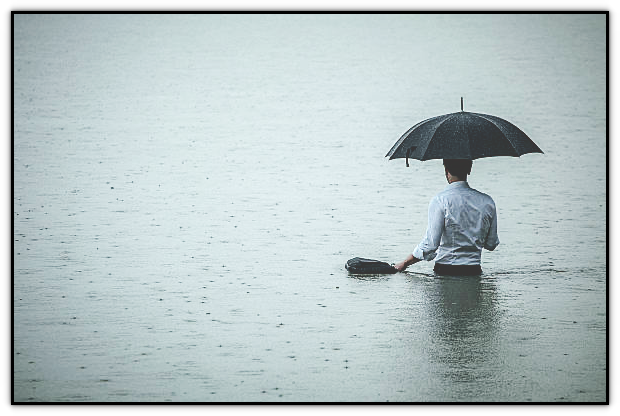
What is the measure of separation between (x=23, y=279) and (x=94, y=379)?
2866 mm

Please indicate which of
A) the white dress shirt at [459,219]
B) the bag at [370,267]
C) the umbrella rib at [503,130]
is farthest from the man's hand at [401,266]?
the umbrella rib at [503,130]

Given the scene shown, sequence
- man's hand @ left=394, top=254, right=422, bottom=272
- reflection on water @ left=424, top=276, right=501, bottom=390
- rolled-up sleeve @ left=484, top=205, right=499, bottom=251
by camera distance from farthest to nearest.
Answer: man's hand @ left=394, top=254, right=422, bottom=272
rolled-up sleeve @ left=484, top=205, right=499, bottom=251
reflection on water @ left=424, top=276, right=501, bottom=390

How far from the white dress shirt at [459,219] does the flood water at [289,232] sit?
13.9 inches

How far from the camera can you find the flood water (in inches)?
242

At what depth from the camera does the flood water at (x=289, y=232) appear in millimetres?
6141

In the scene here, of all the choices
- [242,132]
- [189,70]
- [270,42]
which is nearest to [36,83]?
[189,70]

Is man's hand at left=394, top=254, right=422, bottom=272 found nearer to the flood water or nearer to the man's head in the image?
the flood water

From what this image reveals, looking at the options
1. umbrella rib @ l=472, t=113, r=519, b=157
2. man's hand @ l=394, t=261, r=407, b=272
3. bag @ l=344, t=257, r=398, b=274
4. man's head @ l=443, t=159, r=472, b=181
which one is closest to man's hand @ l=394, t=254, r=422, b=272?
man's hand @ l=394, t=261, r=407, b=272

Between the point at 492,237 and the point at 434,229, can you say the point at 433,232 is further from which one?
the point at 492,237

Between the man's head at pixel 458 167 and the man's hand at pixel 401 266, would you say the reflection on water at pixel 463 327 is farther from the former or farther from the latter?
the man's head at pixel 458 167

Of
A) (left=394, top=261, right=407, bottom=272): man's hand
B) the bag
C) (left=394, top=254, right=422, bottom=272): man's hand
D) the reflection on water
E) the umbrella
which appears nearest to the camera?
the reflection on water

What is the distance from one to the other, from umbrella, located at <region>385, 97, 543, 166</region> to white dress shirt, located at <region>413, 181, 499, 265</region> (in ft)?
0.99

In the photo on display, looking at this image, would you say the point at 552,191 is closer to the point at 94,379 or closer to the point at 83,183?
the point at 83,183

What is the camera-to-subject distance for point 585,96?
66.5 feet
